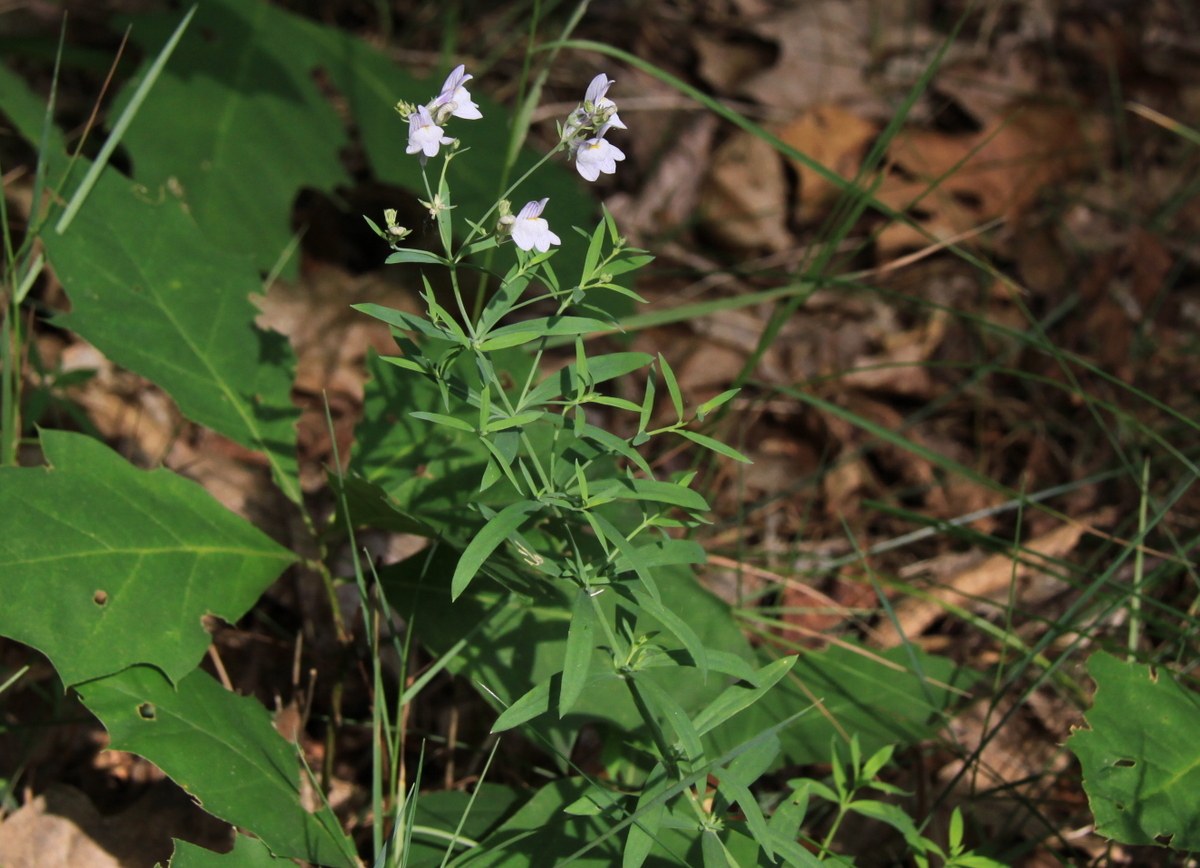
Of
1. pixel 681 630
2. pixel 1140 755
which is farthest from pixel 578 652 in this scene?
pixel 1140 755

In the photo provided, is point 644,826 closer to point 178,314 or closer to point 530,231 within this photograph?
point 530,231

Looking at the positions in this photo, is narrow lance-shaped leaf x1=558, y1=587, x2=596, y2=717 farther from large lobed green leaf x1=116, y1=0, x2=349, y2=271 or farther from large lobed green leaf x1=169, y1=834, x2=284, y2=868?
large lobed green leaf x1=116, y1=0, x2=349, y2=271

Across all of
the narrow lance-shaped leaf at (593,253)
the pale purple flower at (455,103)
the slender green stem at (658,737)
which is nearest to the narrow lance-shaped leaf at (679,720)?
the slender green stem at (658,737)

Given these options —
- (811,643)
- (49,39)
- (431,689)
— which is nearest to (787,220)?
(811,643)

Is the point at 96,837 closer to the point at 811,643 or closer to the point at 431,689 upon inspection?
the point at 431,689

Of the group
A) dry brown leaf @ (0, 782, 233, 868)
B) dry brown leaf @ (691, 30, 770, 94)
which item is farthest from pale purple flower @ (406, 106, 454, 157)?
dry brown leaf @ (691, 30, 770, 94)

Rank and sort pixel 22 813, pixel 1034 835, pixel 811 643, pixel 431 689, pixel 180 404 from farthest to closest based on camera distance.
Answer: pixel 811 643 → pixel 431 689 → pixel 1034 835 → pixel 180 404 → pixel 22 813

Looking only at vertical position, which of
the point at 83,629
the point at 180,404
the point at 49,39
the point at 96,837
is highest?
the point at 49,39
